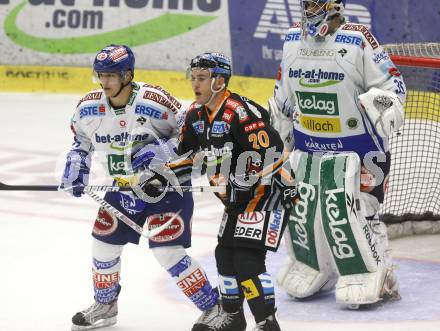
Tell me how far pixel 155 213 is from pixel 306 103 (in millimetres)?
1024

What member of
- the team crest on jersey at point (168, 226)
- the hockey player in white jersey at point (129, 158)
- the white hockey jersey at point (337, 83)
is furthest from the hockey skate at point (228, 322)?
the white hockey jersey at point (337, 83)

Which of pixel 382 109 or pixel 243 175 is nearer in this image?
pixel 243 175

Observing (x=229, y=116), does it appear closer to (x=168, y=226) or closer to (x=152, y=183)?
(x=152, y=183)

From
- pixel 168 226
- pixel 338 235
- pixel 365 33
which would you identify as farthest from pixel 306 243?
pixel 365 33

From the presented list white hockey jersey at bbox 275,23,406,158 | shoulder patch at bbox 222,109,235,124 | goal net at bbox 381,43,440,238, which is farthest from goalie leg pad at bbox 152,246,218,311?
goal net at bbox 381,43,440,238

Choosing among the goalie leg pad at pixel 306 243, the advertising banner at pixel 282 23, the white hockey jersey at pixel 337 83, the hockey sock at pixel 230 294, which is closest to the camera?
the hockey sock at pixel 230 294

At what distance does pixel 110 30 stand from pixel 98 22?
15 cm

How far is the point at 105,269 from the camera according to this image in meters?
5.19

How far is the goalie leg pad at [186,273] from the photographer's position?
5020mm

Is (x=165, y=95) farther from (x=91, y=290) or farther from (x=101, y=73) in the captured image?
(x=91, y=290)

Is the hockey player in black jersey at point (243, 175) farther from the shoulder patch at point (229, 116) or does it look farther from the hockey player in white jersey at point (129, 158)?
the hockey player in white jersey at point (129, 158)

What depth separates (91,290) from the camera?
594cm

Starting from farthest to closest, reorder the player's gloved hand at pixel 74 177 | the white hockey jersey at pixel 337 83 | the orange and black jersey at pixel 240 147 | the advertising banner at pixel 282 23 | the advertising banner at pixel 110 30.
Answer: the advertising banner at pixel 110 30 < the advertising banner at pixel 282 23 < the white hockey jersey at pixel 337 83 < the player's gloved hand at pixel 74 177 < the orange and black jersey at pixel 240 147

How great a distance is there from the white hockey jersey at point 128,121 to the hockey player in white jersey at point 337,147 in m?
0.77
